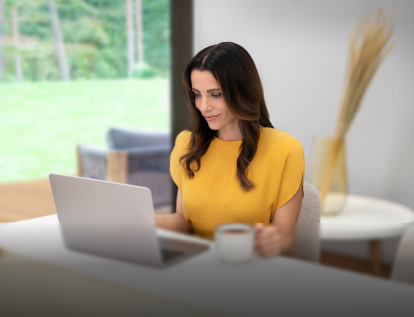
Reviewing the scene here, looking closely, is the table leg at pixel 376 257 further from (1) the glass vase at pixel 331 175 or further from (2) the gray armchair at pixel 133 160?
(2) the gray armchair at pixel 133 160

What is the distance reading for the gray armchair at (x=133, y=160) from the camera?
10.4 ft

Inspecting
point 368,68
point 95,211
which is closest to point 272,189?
point 95,211

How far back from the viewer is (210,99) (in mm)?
1339

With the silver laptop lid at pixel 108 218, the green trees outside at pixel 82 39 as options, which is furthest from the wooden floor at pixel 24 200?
the silver laptop lid at pixel 108 218

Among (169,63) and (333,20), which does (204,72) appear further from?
(169,63)

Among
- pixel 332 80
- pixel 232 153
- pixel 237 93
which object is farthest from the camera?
pixel 332 80

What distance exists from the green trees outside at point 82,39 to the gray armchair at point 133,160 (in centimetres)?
49

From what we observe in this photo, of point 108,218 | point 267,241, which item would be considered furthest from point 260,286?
point 108,218

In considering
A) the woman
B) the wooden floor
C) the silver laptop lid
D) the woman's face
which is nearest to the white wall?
the woman

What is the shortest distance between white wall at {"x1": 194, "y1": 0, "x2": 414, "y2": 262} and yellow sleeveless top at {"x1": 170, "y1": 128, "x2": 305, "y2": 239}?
146cm

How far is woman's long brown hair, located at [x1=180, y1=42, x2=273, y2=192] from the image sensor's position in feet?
4.25

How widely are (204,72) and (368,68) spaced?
1665mm

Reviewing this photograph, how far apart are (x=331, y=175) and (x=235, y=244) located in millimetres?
2279

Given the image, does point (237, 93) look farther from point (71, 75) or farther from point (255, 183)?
Answer: point (71, 75)
